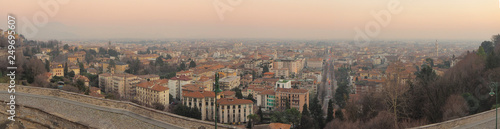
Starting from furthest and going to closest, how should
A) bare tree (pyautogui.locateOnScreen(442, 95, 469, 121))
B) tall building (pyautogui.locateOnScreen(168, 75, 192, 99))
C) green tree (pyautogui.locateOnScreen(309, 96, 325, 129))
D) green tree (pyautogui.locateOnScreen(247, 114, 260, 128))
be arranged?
1. tall building (pyautogui.locateOnScreen(168, 75, 192, 99))
2. green tree (pyautogui.locateOnScreen(247, 114, 260, 128))
3. green tree (pyautogui.locateOnScreen(309, 96, 325, 129))
4. bare tree (pyautogui.locateOnScreen(442, 95, 469, 121))

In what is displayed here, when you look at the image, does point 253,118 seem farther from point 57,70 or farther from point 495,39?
point 495,39

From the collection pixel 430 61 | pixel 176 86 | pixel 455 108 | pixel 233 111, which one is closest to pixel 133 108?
pixel 455 108

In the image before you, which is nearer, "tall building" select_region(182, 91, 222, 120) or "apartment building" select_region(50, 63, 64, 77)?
"tall building" select_region(182, 91, 222, 120)

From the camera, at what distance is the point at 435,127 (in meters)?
4.86

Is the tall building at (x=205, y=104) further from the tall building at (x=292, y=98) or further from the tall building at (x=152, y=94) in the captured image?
the tall building at (x=292, y=98)

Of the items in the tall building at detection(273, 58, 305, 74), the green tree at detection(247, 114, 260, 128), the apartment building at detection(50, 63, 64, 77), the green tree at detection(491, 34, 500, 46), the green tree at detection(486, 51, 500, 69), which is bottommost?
the green tree at detection(247, 114, 260, 128)

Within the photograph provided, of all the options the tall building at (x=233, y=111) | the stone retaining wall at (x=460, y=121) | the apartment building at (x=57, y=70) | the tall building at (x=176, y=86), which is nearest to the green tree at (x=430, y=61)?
the tall building at (x=233, y=111)

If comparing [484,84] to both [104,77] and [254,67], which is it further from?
[254,67]

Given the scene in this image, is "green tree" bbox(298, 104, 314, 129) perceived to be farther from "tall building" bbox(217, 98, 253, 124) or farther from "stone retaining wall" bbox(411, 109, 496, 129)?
"stone retaining wall" bbox(411, 109, 496, 129)

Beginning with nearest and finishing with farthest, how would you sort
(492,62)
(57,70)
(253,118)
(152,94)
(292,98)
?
(492,62) < (253,118) < (152,94) < (292,98) < (57,70)

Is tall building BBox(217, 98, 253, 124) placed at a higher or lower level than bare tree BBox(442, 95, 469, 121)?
lower

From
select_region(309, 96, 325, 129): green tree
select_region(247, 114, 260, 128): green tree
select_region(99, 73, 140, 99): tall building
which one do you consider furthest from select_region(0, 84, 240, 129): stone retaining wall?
select_region(99, 73, 140, 99): tall building

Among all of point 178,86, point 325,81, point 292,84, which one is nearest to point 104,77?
point 178,86

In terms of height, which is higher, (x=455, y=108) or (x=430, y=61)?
(x=430, y=61)
